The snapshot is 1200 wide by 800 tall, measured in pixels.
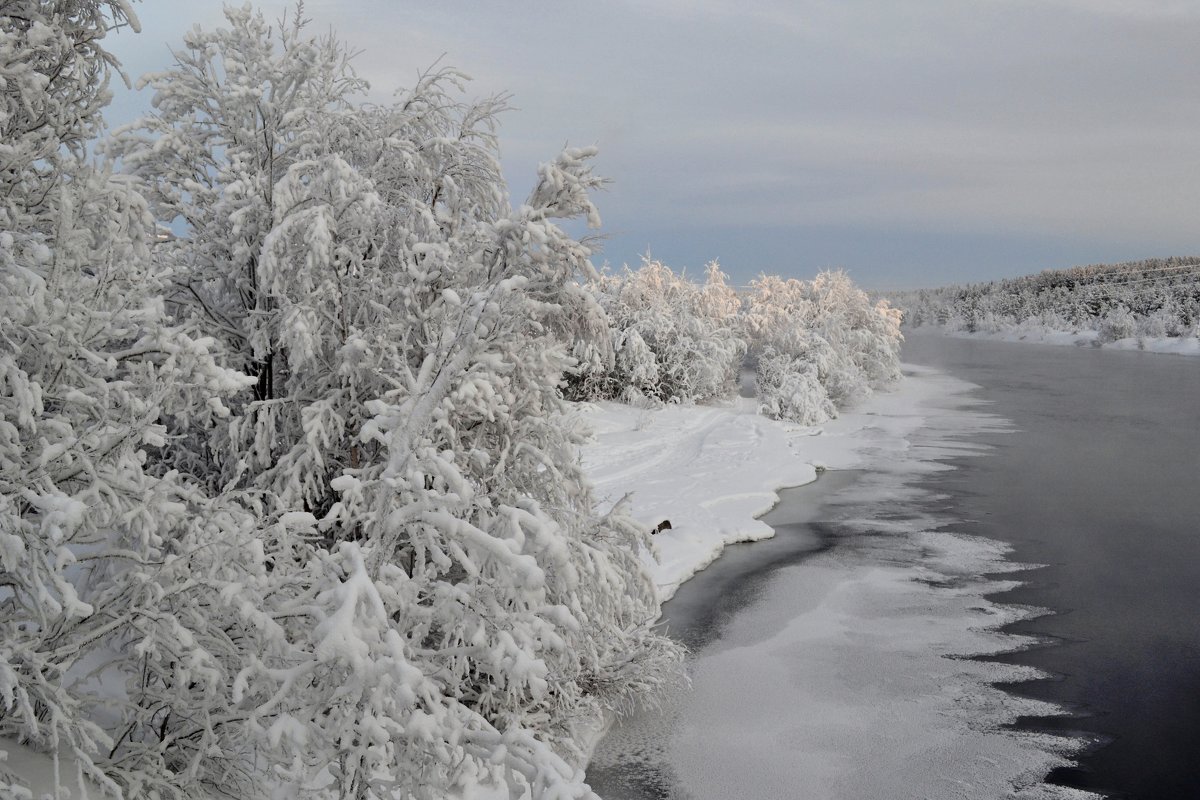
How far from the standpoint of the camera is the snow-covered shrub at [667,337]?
86.4 feet

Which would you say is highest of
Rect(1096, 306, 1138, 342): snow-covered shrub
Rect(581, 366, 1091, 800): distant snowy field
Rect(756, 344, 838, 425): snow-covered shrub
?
Rect(1096, 306, 1138, 342): snow-covered shrub

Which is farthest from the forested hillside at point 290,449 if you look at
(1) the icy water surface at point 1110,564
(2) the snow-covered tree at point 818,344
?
(2) the snow-covered tree at point 818,344

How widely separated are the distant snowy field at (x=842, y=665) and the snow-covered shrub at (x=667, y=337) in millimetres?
6172

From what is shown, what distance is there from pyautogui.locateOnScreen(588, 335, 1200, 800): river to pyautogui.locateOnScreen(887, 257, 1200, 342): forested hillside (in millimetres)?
67425

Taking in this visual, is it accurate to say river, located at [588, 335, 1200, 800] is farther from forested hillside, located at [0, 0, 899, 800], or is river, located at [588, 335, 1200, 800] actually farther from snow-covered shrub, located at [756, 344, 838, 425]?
snow-covered shrub, located at [756, 344, 838, 425]

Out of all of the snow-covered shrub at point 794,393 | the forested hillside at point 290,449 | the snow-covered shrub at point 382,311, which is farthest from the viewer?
the snow-covered shrub at point 794,393

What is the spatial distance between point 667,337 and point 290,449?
68.5 ft

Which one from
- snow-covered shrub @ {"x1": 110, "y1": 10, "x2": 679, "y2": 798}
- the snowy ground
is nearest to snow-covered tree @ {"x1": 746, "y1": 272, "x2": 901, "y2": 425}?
snow-covered shrub @ {"x1": 110, "y1": 10, "x2": 679, "y2": 798}

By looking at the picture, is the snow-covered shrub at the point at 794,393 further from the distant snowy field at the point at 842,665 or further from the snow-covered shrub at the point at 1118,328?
A: the snow-covered shrub at the point at 1118,328

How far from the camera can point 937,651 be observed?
33.8ft

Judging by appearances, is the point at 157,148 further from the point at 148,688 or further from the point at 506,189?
the point at 148,688

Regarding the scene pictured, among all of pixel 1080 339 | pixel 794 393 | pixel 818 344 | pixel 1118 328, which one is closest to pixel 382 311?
pixel 794 393

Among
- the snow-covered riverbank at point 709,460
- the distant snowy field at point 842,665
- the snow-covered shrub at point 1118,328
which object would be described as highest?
the snow-covered shrub at point 1118,328

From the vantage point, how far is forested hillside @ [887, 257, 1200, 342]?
262 feet
